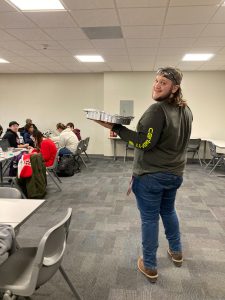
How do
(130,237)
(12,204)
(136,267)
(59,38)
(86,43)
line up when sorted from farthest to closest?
(86,43) → (59,38) → (130,237) → (136,267) → (12,204)

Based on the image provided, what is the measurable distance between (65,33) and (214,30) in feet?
7.17

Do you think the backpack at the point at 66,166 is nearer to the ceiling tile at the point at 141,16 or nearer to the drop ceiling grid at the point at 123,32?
the drop ceiling grid at the point at 123,32

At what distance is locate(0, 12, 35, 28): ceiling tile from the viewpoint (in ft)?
10.9

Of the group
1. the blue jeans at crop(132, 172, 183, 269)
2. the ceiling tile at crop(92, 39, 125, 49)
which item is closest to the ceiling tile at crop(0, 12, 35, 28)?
the ceiling tile at crop(92, 39, 125, 49)

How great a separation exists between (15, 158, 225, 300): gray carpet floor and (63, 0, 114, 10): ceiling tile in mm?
2497

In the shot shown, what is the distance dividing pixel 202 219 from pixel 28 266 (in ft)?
7.82

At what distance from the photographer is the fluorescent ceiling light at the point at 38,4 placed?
2957 millimetres

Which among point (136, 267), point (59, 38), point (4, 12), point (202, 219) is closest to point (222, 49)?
point (59, 38)

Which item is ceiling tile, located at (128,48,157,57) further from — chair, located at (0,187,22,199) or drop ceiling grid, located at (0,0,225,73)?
chair, located at (0,187,22,199)

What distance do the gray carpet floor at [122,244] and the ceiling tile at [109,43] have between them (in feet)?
8.16

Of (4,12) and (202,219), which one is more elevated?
(4,12)

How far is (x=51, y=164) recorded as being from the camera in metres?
4.47

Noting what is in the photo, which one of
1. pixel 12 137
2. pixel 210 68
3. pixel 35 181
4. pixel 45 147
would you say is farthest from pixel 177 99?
pixel 210 68

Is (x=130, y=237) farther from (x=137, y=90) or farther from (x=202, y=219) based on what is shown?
(x=137, y=90)
